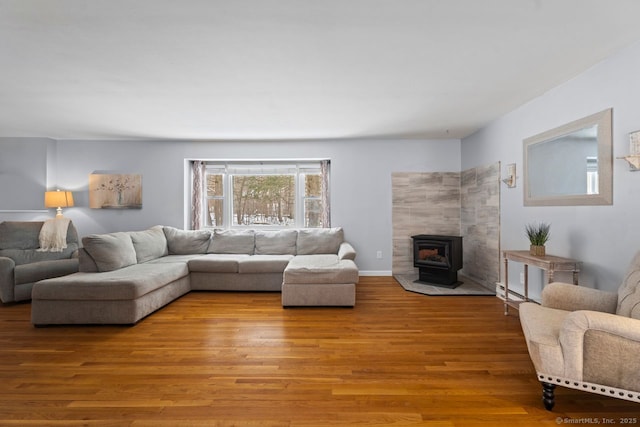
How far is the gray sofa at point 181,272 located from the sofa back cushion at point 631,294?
7.30ft

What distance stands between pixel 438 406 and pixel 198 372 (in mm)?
1617

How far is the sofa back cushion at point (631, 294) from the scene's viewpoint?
1860mm

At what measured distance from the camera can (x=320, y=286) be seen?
3604 millimetres

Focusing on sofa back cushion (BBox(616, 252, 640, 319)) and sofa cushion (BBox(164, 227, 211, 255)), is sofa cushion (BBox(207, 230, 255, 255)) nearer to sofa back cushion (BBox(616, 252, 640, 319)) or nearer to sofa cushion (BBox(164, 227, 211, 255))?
sofa cushion (BBox(164, 227, 211, 255))

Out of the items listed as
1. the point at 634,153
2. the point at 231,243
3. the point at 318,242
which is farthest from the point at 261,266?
the point at 634,153

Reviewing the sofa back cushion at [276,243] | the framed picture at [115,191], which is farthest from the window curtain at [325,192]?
the framed picture at [115,191]

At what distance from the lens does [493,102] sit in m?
3.53

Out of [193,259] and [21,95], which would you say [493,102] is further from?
[21,95]

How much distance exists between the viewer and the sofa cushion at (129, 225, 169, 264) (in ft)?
13.9

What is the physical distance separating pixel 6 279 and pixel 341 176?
4739 mm

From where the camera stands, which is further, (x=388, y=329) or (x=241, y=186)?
(x=241, y=186)

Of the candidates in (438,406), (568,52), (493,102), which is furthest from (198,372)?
(493,102)

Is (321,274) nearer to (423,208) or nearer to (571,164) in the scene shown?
(423,208)

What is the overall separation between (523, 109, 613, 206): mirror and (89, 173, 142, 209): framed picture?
5.88 metres
